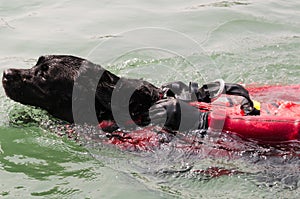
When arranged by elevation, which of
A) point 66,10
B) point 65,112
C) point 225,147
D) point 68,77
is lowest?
point 225,147

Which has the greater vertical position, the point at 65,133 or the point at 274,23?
the point at 274,23

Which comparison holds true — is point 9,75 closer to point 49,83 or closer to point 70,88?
point 49,83

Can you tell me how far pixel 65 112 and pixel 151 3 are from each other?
16.2 feet

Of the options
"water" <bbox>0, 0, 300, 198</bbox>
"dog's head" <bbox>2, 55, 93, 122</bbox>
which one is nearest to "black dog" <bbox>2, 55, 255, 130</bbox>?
"dog's head" <bbox>2, 55, 93, 122</bbox>

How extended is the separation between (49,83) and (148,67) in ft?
8.65

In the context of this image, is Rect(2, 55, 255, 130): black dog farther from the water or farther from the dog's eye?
the water

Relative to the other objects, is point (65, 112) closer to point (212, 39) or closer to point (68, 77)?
point (68, 77)

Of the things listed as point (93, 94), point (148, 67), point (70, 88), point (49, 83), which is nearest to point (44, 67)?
point (49, 83)

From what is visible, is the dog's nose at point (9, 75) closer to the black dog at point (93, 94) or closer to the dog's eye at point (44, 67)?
the black dog at point (93, 94)

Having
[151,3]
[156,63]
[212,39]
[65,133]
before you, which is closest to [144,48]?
[156,63]

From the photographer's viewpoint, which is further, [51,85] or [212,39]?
[212,39]

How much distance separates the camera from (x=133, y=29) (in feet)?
29.0

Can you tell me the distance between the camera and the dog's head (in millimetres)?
5211

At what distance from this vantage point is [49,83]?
206 inches
